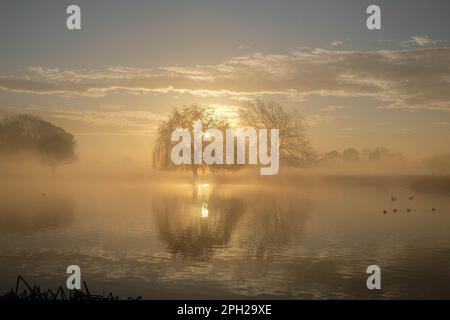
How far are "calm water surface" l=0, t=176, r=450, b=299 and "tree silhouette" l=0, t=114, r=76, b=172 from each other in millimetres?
74240

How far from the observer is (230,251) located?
32.1m

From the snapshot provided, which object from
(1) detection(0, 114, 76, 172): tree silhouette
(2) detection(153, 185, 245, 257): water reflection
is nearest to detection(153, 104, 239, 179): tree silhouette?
(2) detection(153, 185, 245, 257): water reflection

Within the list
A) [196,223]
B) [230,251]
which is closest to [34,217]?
[196,223]

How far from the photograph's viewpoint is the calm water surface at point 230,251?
2356 cm

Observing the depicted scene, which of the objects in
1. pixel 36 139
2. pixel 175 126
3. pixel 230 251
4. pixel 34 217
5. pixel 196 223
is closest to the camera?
pixel 230 251

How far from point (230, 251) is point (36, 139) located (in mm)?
109525

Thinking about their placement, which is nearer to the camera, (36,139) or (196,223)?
(196,223)

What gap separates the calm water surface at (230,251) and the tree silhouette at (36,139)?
74.2m

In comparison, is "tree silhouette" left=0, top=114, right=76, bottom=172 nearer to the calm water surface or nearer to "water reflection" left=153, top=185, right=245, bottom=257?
"water reflection" left=153, top=185, right=245, bottom=257

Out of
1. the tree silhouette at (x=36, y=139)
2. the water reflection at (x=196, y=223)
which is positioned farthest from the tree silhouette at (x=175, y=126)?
the tree silhouette at (x=36, y=139)

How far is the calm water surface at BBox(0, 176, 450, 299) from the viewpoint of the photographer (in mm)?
23562

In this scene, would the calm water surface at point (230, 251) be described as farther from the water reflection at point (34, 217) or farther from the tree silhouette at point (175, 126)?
the tree silhouette at point (175, 126)

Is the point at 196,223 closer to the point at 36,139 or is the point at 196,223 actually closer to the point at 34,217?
the point at 34,217
